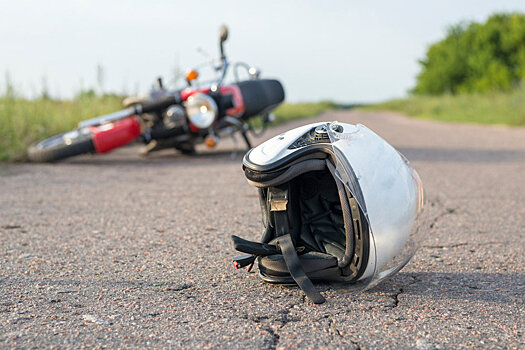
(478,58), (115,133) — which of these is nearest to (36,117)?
(115,133)

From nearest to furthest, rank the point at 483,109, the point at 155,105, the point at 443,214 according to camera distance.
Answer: the point at 443,214
the point at 155,105
the point at 483,109

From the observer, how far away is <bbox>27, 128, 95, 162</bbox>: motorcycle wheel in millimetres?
6359

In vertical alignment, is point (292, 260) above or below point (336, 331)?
above

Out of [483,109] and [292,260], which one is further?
[483,109]

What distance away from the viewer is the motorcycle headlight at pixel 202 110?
6.35m

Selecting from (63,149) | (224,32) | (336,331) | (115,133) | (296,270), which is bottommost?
(336,331)

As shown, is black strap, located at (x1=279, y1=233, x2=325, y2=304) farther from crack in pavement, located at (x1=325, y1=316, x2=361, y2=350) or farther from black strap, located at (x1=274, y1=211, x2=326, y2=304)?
crack in pavement, located at (x1=325, y1=316, x2=361, y2=350)

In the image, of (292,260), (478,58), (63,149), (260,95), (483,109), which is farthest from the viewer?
(478,58)

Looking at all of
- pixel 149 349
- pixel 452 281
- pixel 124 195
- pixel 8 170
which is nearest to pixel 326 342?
pixel 149 349

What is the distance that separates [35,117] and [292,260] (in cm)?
652

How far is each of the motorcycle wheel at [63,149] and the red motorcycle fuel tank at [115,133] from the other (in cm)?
9

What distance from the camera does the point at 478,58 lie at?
130ft

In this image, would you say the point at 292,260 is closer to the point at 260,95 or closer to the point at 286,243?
the point at 286,243

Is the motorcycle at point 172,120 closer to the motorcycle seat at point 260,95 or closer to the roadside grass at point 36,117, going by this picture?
the motorcycle seat at point 260,95
